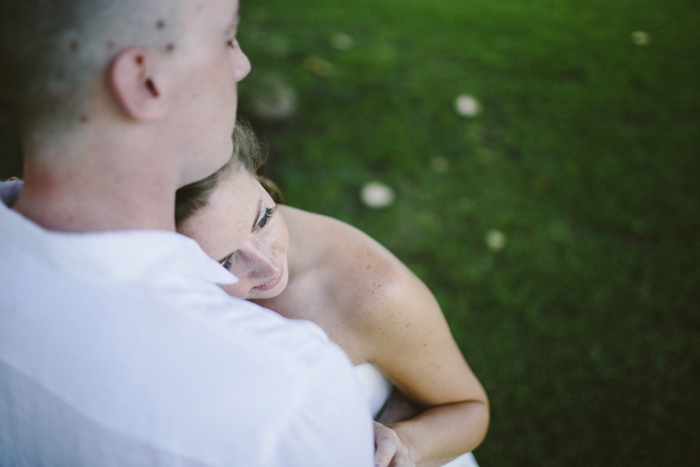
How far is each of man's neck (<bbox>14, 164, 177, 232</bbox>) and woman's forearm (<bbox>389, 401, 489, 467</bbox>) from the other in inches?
37.0

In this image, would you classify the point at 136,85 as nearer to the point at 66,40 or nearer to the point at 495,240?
the point at 66,40

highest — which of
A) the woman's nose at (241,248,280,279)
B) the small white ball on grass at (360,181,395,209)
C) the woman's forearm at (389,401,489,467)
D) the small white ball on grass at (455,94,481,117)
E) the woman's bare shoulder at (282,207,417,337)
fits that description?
the woman's nose at (241,248,280,279)

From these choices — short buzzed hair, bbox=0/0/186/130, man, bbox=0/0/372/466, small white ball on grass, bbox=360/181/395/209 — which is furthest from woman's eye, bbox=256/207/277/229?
small white ball on grass, bbox=360/181/395/209

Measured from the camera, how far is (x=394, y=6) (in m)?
4.67

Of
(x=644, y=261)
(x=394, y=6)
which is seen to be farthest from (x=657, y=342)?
(x=394, y=6)

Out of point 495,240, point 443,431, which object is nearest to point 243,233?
point 443,431

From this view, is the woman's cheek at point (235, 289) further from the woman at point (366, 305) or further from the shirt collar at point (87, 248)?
the shirt collar at point (87, 248)

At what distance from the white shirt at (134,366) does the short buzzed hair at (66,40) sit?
18 cm

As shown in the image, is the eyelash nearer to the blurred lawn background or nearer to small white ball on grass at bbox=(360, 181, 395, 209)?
the blurred lawn background

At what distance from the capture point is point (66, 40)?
0.70 m

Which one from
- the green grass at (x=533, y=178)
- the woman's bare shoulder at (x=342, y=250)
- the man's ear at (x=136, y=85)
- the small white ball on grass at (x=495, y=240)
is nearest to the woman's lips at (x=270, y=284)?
the woman's bare shoulder at (x=342, y=250)

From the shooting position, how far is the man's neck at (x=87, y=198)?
727 millimetres

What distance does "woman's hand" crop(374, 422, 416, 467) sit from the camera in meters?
1.05

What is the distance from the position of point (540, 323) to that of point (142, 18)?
2306 mm
